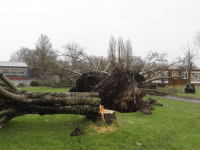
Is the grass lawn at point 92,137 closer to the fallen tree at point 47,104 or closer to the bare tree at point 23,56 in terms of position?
the fallen tree at point 47,104

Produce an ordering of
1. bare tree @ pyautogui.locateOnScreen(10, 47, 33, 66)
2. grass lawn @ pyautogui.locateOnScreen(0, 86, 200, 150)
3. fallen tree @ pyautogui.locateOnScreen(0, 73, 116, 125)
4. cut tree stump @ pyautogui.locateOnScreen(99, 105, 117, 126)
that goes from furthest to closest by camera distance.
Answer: bare tree @ pyautogui.locateOnScreen(10, 47, 33, 66)
cut tree stump @ pyautogui.locateOnScreen(99, 105, 117, 126)
fallen tree @ pyautogui.locateOnScreen(0, 73, 116, 125)
grass lawn @ pyautogui.locateOnScreen(0, 86, 200, 150)

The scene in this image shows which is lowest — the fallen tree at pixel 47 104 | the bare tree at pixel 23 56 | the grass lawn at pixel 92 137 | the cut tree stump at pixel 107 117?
the grass lawn at pixel 92 137

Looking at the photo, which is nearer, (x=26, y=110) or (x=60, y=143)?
(x=60, y=143)

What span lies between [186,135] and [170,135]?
1.75ft

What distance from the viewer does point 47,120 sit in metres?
5.82

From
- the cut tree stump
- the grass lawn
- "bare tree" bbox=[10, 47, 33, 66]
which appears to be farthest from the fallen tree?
"bare tree" bbox=[10, 47, 33, 66]

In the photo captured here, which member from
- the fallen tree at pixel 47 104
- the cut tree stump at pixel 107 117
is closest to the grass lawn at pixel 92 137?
Result: the cut tree stump at pixel 107 117

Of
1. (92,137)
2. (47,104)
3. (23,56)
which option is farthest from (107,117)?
(23,56)

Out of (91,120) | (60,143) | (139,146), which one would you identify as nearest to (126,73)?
(91,120)

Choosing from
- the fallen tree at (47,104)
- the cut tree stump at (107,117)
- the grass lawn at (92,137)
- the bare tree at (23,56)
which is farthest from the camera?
the bare tree at (23,56)

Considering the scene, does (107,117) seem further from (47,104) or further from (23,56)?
(23,56)

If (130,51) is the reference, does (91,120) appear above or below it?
below

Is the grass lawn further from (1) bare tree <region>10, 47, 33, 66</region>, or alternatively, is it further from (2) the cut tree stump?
(1) bare tree <region>10, 47, 33, 66</region>

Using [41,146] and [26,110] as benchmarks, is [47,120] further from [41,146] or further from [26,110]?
[41,146]
